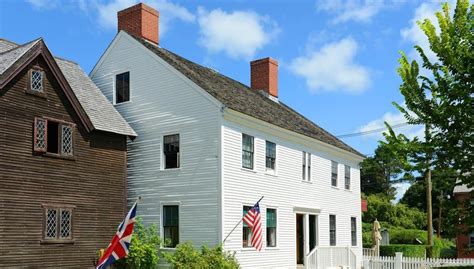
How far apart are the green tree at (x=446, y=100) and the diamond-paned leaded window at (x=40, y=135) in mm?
12110

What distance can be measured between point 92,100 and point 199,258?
757cm

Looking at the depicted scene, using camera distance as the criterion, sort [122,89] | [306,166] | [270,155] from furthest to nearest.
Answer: [306,166]
[122,89]
[270,155]

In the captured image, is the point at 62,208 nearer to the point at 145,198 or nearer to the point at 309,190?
the point at 145,198

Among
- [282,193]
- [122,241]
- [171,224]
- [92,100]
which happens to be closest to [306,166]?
[282,193]

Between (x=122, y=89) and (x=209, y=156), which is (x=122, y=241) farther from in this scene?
(x=122, y=89)

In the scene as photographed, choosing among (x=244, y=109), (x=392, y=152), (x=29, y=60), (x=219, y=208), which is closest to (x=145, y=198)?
(x=219, y=208)

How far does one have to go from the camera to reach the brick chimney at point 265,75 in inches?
1261

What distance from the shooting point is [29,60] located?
→ 18.8 m

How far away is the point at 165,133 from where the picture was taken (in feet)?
75.5

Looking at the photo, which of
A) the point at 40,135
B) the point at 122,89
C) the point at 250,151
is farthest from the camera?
the point at 122,89

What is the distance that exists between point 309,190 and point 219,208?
7.65m

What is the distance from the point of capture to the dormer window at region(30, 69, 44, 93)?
62.4 ft

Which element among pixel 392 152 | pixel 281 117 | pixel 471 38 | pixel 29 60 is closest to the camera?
pixel 471 38

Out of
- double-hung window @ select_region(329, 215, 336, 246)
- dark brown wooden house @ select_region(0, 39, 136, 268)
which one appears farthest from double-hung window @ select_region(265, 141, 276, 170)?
double-hung window @ select_region(329, 215, 336, 246)
